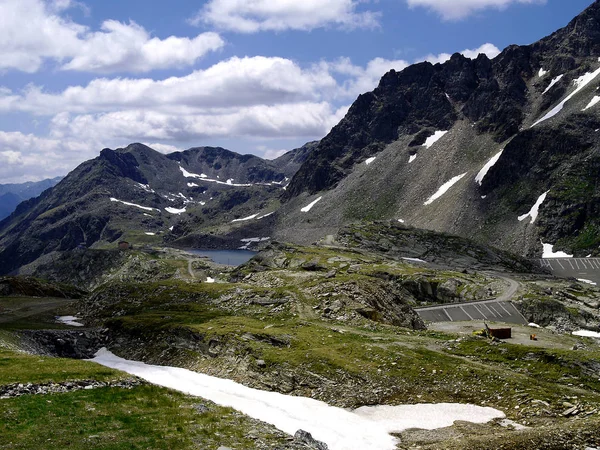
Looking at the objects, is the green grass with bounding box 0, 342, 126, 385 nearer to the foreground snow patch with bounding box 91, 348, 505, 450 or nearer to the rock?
the foreground snow patch with bounding box 91, 348, 505, 450

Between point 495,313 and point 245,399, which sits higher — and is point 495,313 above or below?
below

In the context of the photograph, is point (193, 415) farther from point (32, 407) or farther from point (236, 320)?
point (236, 320)

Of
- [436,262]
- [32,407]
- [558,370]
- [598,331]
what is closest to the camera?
[32,407]

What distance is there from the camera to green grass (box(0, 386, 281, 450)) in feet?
80.6

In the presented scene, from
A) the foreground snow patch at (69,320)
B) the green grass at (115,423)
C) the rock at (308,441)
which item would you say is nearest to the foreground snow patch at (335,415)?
the rock at (308,441)

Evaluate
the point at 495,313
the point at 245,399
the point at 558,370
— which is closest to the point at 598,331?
the point at 495,313

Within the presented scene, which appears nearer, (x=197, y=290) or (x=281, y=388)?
(x=281, y=388)

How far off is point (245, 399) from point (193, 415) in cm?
827

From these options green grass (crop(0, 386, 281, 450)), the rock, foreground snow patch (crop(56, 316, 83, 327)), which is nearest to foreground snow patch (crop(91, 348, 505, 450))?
the rock

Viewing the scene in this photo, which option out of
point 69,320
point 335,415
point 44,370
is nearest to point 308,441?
point 335,415

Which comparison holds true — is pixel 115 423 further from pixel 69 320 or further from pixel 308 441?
pixel 69 320

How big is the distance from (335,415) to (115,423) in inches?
616

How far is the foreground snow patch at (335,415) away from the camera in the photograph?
103ft

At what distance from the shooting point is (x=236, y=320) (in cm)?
5897
